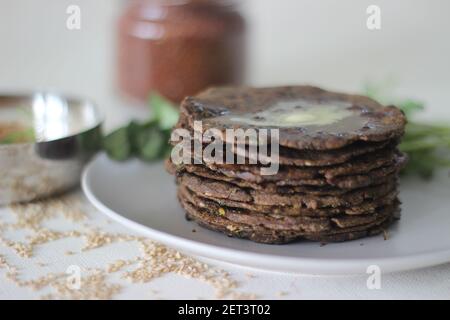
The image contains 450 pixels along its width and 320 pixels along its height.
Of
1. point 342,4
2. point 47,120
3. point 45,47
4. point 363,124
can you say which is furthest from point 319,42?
point 363,124

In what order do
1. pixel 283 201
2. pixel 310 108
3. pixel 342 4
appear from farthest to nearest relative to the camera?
pixel 342 4
pixel 310 108
pixel 283 201

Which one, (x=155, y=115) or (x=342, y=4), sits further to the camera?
(x=342, y=4)

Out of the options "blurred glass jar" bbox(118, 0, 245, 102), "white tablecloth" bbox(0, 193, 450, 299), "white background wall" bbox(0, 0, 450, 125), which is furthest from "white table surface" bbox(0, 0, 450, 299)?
"white tablecloth" bbox(0, 193, 450, 299)

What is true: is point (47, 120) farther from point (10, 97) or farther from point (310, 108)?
point (310, 108)

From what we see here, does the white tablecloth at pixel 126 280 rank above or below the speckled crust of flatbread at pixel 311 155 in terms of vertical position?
below

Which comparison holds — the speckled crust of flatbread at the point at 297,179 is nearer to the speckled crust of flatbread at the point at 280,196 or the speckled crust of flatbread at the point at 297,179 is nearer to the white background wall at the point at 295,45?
the speckled crust of flatbread at the point at 280,196

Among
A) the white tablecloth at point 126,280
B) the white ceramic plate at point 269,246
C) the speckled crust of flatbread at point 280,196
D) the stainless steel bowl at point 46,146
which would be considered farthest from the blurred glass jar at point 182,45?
the speckled crust of flatbread at point 280,196

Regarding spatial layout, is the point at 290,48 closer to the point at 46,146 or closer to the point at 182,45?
the point at 182,45
